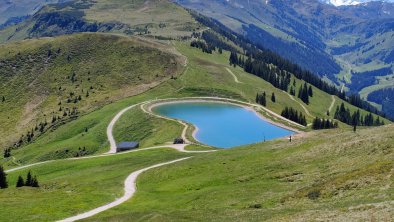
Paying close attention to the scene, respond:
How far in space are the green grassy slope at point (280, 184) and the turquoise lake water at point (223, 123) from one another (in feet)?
137

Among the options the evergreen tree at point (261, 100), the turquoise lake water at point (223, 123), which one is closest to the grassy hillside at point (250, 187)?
the turquoise lake water at point (223, 123)

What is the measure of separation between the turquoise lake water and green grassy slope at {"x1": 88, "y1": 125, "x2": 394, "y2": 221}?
41814mm

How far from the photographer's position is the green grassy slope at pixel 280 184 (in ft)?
153

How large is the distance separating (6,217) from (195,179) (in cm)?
2831

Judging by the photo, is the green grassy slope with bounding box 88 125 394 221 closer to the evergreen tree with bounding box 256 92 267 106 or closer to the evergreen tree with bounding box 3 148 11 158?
the evergreen tree with bounding box 3 148 11 158

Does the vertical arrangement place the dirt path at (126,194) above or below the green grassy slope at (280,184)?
below

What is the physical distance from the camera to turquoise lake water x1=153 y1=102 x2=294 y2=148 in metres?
132

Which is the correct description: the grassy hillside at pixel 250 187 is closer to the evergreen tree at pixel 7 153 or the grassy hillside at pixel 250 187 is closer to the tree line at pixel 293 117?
the evergreen tree at pixel 7 153

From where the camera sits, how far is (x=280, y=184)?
202 ft

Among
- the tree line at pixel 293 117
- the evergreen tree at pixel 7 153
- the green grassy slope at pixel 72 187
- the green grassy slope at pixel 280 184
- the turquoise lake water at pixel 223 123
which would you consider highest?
the green grassy slope at pixel 280 184

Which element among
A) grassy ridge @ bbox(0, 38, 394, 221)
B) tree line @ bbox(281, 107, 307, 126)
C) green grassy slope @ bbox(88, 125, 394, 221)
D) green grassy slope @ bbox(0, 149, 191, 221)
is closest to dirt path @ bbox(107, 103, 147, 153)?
green grassy slope @ bbox(0, 149, 191, 221)

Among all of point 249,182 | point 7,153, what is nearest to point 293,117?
point 7,153

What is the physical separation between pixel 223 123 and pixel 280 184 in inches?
3593

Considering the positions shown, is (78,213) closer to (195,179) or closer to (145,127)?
(195,179)
